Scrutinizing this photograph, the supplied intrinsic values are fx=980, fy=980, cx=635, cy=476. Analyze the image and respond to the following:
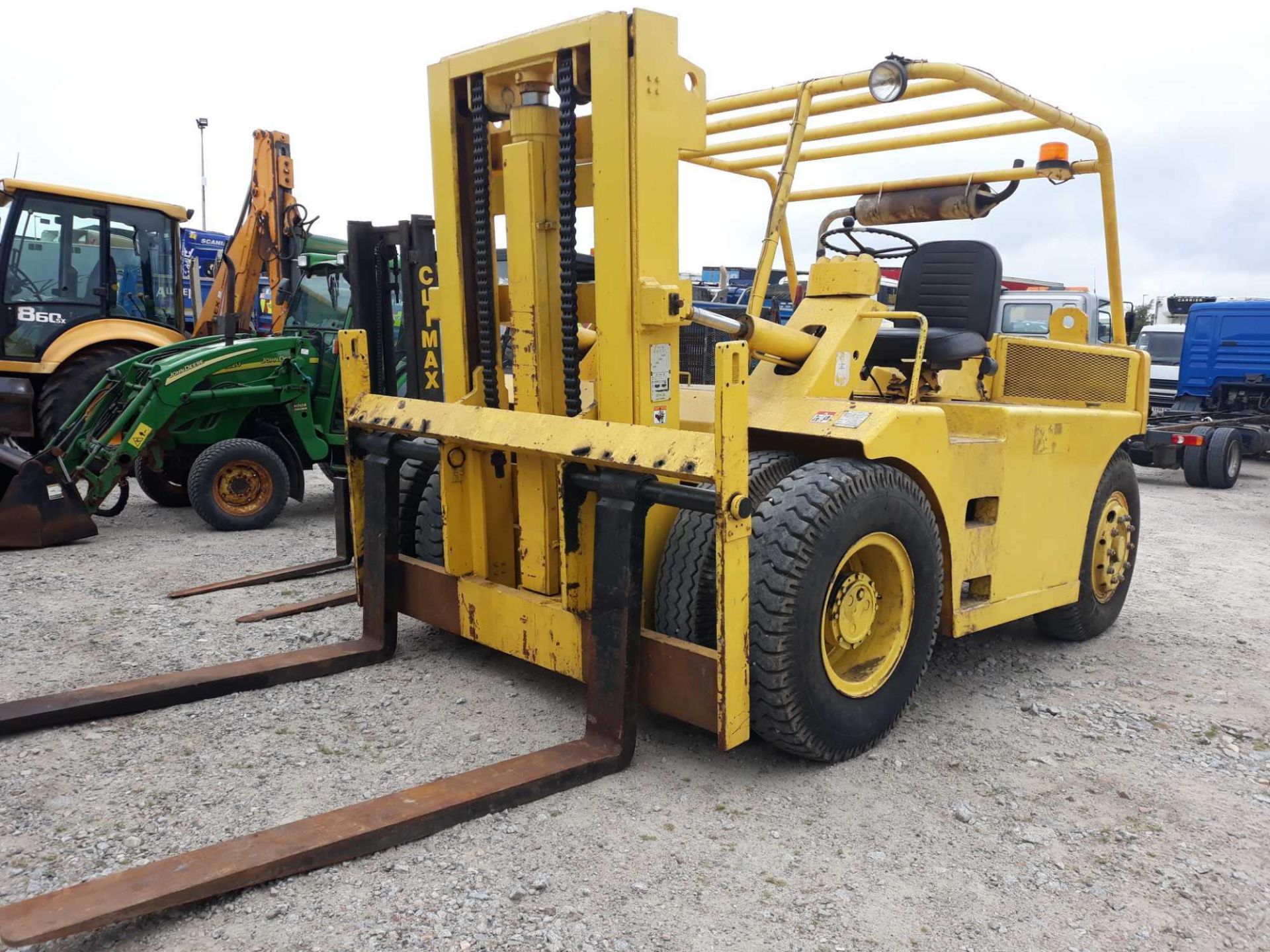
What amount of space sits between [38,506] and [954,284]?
5.96 metres

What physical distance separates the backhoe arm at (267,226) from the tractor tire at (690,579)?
6.35 m

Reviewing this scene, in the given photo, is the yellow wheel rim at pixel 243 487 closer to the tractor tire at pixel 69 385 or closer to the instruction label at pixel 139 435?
the instruction label at pixel 139 435

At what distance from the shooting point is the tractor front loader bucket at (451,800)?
2318 millimetres

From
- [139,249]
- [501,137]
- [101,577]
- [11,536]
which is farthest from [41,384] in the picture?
[501,137]

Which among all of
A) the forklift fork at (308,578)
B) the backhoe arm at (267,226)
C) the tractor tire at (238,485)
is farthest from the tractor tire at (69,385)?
the forklift fork at (308,578)

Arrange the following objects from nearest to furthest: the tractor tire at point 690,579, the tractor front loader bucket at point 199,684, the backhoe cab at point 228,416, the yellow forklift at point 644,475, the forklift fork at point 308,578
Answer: the yellow forklift at point 644,475 → the tractor tire at point 690,579 → the tractor front loader bucket at point 199,684 → the forklift fork at point 308,578 → the backhoe cab at point 228,416

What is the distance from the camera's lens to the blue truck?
36.9ft

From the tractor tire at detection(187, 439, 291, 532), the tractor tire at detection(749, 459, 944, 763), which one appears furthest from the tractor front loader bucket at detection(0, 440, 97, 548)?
the tractor tire at detection(749, 459, 944, 763)

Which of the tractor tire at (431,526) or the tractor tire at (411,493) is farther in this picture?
the tractor tire at (411,493)

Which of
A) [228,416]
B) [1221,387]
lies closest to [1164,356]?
[1221,387]

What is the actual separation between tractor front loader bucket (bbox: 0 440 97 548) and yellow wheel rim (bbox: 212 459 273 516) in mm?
889

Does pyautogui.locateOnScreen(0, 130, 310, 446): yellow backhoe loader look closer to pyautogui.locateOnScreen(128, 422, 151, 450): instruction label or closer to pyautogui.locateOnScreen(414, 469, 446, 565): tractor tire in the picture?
pyautogui.locateOnScreen(128, 422, 151, 450): instruction label

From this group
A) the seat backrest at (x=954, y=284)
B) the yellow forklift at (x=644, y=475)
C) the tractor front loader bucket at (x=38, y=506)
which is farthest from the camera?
the tractor front loader bucket at (x=38, y=506)

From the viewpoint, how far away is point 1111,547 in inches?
200
